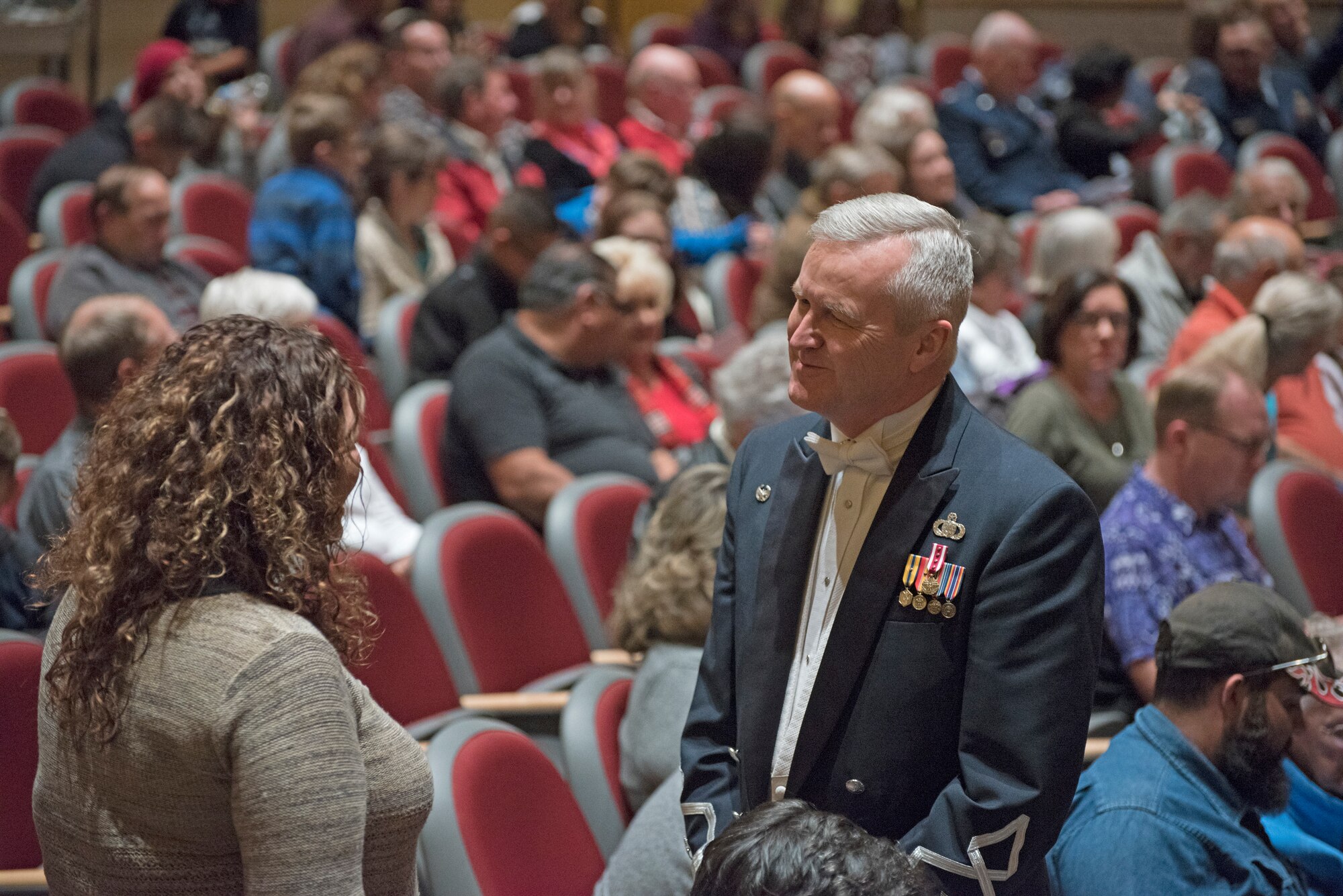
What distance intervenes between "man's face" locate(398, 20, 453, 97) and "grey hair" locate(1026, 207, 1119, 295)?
114 inches

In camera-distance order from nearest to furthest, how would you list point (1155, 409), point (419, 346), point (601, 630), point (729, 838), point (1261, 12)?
point (729, 838), point (1155, 409), point (601, 630), point (419, 346), point (1261, 12)

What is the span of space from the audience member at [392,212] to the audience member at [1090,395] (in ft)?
6.87

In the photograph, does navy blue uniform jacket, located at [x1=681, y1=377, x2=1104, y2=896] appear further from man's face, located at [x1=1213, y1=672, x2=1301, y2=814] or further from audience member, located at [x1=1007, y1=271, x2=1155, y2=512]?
audience member, located at [x1=1007, y1=271, x2=1155, y2=512]

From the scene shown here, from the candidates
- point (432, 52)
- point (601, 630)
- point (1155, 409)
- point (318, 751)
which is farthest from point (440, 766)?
point (432, 52)

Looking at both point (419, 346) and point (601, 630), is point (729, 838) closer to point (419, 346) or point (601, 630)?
point (601, 630)

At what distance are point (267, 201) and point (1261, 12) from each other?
4977mm

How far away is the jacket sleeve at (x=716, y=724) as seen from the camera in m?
1.46

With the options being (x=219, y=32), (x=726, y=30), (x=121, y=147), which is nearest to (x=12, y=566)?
(x=121, y=147)

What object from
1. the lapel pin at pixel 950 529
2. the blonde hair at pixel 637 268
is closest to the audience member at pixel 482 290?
the blonde hair at pixel 637 268

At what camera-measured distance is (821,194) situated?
13.4 feet

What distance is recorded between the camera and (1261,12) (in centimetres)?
686

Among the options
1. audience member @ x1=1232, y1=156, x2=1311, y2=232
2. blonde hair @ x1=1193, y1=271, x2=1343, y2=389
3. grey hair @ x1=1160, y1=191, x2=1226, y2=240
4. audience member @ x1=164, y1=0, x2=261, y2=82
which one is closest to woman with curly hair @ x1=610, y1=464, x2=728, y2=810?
blonde hair @ x1=1193, y1=271, x2=1343, y2=389

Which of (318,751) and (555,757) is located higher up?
(318,751)

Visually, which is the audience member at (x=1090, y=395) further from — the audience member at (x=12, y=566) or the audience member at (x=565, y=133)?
the audience member at (x=565, y=133)
